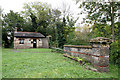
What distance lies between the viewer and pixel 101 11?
595 cm

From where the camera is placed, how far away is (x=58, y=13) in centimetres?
2358

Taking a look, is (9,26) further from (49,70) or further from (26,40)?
(49,70)

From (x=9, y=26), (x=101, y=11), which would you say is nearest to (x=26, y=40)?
(x=9, y=26)

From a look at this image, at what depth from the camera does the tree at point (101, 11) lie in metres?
5.67

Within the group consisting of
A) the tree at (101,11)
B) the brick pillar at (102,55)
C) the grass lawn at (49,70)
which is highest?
the tree at (101,11)

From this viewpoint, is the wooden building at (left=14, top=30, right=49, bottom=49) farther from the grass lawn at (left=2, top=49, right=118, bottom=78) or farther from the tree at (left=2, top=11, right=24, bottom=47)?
the grass lawn at (left=2, top=49, right=118, bottom=78)

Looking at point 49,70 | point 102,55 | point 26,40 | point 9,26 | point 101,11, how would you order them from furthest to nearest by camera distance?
point 9,26
point 26,40
point 101,11
point 49,70
point 102,55

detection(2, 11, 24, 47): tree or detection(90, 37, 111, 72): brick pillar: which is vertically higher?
detection(2, 11, 24, 47): tree

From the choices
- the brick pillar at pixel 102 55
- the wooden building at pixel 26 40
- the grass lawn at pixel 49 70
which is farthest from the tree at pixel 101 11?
the wooden building at pixel 26 40

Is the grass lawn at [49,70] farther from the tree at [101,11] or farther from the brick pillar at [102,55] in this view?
the tree at [101,11]

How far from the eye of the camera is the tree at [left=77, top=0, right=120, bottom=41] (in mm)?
5668

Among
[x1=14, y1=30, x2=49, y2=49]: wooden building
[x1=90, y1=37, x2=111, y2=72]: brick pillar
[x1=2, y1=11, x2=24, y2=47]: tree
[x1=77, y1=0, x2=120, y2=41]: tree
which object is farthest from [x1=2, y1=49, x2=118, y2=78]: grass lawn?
[x1=2, y1=11, x2=24, y2=47]: tree

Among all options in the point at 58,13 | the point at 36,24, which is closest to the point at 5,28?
the point at 36,24

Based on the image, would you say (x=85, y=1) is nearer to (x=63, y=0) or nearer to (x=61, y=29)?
(x=61, y=29)
